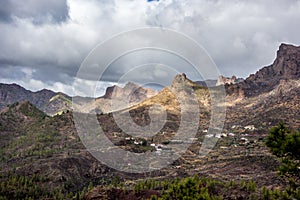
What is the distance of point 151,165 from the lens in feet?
647

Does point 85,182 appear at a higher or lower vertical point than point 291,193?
lower

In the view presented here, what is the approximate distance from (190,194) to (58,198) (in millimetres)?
99468

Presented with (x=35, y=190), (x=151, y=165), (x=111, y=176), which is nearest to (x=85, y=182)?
(x=111, y=176)

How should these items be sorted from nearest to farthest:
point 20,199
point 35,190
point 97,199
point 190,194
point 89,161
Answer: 1. point 190,194
2. point 97,199
3. point 20,199
4. point 35,190
5. point 89,161

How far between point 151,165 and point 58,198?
76.3 metres

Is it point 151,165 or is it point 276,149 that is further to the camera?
point 151,165

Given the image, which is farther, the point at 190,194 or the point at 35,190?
the point at 35,190

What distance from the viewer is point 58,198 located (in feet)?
435

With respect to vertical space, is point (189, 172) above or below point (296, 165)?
below

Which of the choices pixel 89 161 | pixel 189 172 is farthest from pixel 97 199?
pixel 89 161

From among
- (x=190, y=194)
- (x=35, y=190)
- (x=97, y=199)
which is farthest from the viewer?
(x=35, y=190)

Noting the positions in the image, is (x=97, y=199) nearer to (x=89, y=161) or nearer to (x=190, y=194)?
(x=190, y=194)

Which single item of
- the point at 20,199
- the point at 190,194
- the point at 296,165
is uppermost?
the point at 296,165

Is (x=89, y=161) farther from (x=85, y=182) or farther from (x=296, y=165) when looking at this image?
(x=296, y=165)
